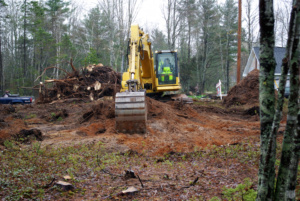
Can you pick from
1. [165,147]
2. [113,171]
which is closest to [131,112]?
[165,147]

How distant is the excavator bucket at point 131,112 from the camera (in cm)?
816

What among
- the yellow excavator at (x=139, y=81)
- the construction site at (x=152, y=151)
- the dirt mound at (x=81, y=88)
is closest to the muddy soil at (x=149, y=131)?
the construction site at (x=152, y=151)

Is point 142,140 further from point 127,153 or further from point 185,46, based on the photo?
point 185,46

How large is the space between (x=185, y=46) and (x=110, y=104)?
34711 millimetres

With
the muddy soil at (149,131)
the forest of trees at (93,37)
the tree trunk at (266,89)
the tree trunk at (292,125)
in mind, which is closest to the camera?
the tree trunk at (292,125)

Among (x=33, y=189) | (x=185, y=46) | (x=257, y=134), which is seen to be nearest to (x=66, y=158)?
(x=33, y=189)

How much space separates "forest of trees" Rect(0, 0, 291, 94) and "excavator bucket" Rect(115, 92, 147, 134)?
22.3 meters

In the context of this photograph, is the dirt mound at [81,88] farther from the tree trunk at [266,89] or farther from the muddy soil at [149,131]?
the tree trunk at [266,89]

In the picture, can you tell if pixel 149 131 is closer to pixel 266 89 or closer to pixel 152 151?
pixel 152 151

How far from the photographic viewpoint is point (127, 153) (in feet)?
21.6

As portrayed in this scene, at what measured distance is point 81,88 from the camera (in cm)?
1858

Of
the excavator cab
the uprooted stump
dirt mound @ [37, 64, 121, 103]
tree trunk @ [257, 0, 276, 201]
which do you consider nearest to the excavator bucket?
the uprooted stump

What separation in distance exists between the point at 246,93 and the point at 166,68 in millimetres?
6219

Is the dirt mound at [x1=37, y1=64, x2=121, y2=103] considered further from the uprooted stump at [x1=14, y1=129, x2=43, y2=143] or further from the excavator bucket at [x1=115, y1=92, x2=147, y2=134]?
the uprooted stump at [x1=14, y1=129, x2=43, y2=143]
